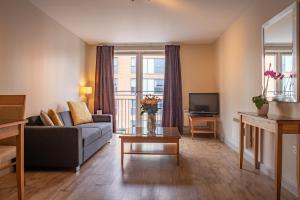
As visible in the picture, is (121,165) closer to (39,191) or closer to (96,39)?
(39,191)

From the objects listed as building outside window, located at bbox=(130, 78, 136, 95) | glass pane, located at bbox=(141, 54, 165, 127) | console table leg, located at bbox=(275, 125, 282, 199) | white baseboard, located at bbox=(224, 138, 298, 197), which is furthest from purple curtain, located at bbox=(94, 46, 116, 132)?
console table leg, located at bbox=(275, 125, 282, 199)

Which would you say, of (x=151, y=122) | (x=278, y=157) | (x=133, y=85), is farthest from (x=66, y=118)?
(x=278, y=157)

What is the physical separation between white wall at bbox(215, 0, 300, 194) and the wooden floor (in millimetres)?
380

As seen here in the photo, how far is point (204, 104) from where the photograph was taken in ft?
21.4

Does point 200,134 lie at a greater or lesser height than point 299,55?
lesser

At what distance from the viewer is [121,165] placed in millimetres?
3781

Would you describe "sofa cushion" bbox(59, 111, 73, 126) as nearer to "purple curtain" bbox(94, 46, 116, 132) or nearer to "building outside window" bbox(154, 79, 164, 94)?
"purple curtain" bbox(94, 46, 116, 132)

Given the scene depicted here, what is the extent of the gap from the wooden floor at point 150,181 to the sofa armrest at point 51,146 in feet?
0.47

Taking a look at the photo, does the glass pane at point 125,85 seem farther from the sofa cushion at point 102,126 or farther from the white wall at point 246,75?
the white wall at point 246,75

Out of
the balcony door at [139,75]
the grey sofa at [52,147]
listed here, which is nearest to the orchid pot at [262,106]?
the grey sofa at [52,147]

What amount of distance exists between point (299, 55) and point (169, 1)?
2.07 m

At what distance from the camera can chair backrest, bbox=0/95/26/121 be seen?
2936 mm

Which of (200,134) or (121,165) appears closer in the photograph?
(121,165)

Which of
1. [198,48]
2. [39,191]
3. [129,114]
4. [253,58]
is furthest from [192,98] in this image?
[39,191]
